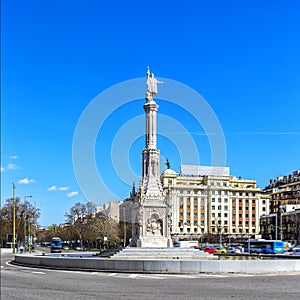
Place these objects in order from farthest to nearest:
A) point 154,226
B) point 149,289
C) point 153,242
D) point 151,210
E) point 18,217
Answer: point 18,217 → point 154,226 → point 151,210 → point 153,242 → point 149,289

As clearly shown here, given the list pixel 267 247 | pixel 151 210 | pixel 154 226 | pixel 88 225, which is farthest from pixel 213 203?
pixel 151 210

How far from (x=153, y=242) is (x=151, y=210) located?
8.31 ft

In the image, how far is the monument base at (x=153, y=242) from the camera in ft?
145

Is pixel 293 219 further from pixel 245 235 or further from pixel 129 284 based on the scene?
pixel 129 284

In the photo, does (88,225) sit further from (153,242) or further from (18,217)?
(153,242)

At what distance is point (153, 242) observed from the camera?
145 feet

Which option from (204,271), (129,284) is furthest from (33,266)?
(129,284)

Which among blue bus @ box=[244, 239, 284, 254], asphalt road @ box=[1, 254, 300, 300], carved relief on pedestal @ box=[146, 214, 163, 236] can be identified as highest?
carved relief on pedestal @ box=[146, 214, 163, 236]

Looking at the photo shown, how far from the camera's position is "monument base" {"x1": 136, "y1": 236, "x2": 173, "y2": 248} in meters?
44.1

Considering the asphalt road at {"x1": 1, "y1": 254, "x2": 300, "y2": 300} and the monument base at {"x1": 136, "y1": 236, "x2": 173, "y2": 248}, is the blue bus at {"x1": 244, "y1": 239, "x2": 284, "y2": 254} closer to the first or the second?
the monument base at {"x1": 136, "y1": 236, "x2": 173, "y2": 248}

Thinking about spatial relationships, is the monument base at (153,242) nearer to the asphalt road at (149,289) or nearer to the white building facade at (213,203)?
the asphalt road at (149,289)

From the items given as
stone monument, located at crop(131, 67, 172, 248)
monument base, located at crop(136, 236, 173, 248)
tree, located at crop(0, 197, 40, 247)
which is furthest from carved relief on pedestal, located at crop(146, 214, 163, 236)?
tree, located at crop(0, 197, 40, 247)

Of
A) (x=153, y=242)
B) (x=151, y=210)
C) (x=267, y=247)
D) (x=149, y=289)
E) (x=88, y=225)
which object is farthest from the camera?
(x=88, y=225)

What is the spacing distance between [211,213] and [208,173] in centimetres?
1168
